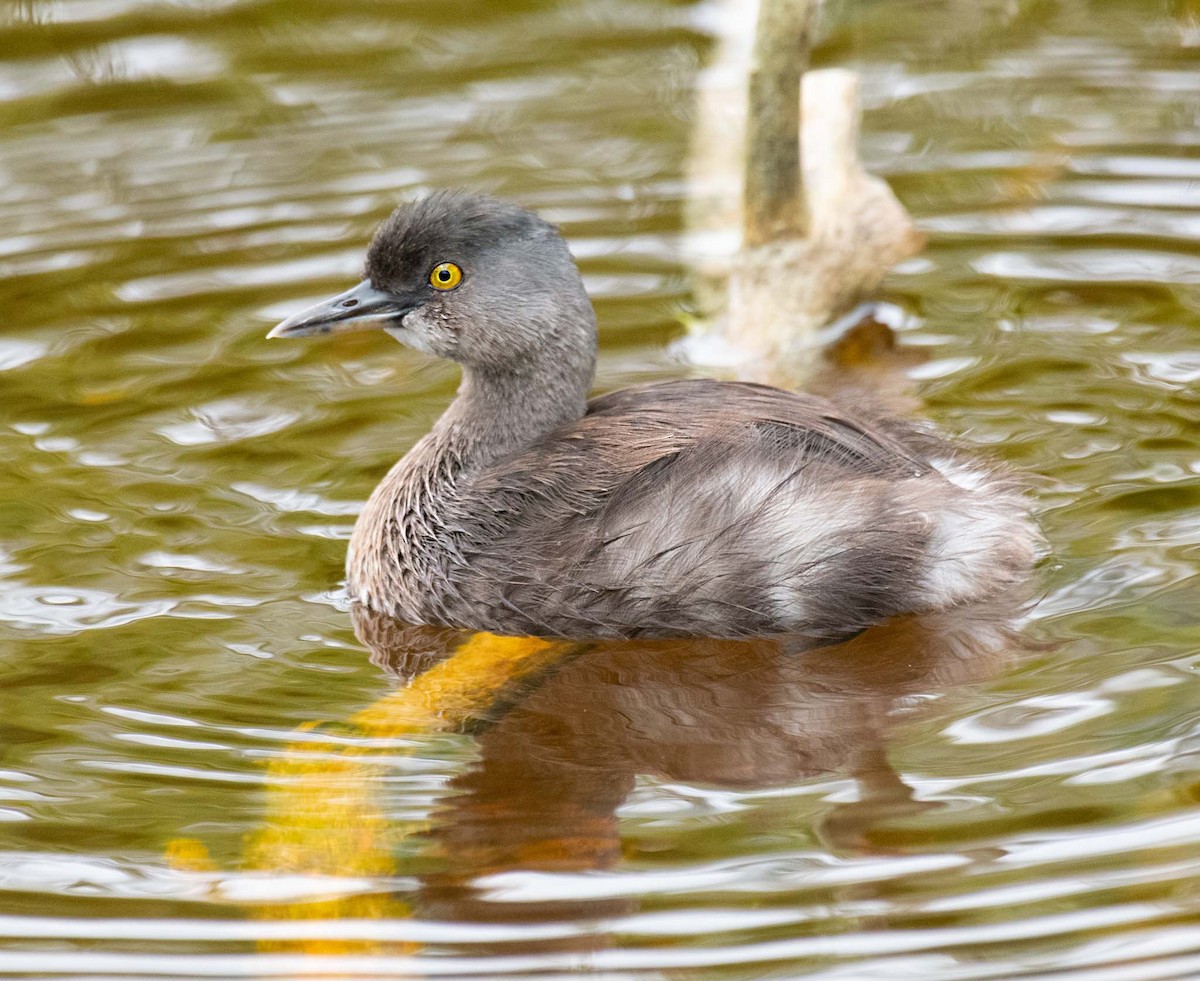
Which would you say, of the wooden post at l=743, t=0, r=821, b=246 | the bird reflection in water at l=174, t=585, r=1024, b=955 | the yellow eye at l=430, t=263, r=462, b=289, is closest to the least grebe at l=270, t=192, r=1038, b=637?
the yellow eye at l=430, t=263, r=462, b=289

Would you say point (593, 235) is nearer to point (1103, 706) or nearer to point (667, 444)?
point (667, 444)

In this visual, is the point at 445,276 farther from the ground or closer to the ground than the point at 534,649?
farther from the ground

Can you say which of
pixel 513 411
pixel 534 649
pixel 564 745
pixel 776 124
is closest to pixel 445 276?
pixel 513 411

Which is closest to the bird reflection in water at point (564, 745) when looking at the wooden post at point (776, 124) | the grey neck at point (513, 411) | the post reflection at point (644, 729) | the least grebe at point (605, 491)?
the post reflection at point (644, 729)

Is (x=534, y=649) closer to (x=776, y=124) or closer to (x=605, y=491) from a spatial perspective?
(x=605, y=491)

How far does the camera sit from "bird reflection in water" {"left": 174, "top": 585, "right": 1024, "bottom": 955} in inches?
163

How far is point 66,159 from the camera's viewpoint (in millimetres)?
8875

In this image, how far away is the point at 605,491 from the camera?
5.14 meters

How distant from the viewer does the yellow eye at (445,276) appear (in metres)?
5.53

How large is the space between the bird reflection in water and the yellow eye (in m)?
0.99

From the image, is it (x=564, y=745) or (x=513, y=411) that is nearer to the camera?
(x=564, y=745)

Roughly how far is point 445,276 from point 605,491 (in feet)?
2.89

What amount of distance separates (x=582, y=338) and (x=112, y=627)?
→ 1565 mm

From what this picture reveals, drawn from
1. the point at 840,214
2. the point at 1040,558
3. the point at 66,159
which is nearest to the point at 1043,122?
the point at 840,214
